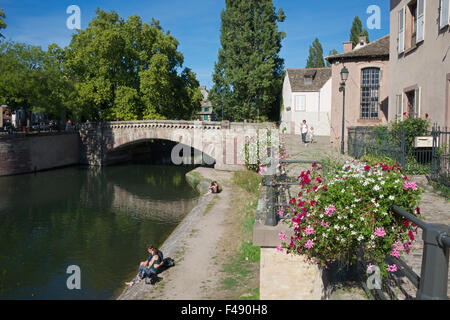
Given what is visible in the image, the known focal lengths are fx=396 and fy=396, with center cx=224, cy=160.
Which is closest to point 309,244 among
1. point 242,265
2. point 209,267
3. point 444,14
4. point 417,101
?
point 242,265

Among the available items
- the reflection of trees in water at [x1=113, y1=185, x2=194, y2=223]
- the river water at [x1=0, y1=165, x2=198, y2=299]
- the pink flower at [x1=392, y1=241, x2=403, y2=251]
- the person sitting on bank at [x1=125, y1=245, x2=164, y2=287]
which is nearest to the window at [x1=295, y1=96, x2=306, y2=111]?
the river water at [x1=0, y1=165, x2=198, y2=299]

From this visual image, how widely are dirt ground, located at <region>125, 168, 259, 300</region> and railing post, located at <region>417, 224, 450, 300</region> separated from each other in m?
5.40

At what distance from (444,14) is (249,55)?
25.2 meters

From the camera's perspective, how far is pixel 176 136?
31062 millimetres

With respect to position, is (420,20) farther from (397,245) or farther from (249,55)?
(249,55)

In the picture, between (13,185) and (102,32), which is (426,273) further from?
(102,32)

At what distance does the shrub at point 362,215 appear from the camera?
391 centimetres

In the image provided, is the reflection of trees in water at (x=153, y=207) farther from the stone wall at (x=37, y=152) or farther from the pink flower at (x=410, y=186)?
the pink flower at (x=410, y=186)

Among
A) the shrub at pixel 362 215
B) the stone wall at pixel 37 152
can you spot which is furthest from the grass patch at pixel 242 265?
the stone wall at pixel 37 152

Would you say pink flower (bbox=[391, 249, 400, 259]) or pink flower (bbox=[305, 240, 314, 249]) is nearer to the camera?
pink flower (bbox=[391, 249, 400, 259])

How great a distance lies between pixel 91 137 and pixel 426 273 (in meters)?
35.5

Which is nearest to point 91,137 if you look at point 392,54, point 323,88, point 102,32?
point 102,32

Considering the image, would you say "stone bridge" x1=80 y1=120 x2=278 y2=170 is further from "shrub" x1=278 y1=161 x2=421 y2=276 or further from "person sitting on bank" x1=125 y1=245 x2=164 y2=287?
"shrub" x1=278 y1=161 x2=421 y2=276

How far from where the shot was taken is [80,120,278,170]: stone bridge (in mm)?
28609
